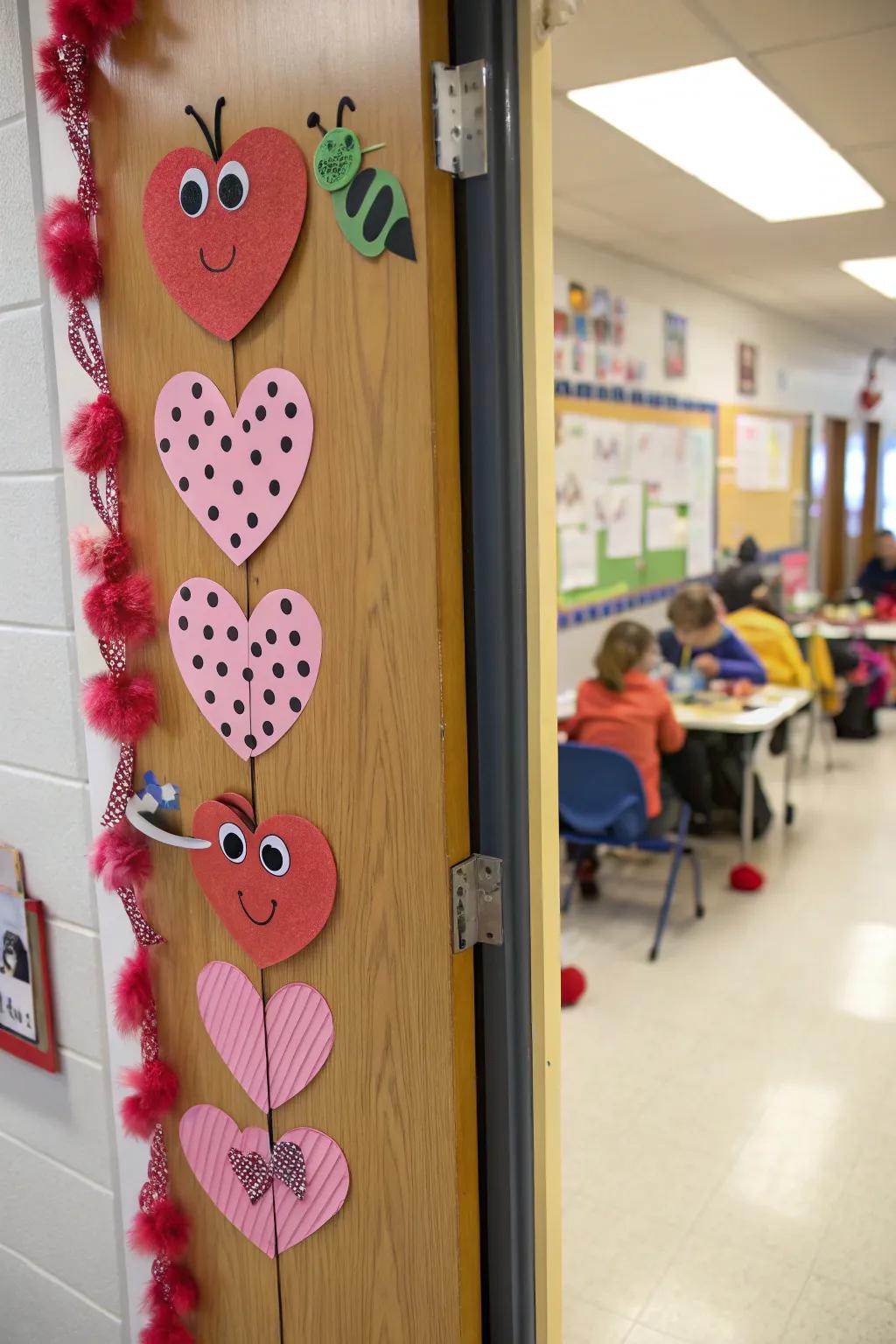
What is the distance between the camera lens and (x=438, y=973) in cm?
125

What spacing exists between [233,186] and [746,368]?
6288 mm

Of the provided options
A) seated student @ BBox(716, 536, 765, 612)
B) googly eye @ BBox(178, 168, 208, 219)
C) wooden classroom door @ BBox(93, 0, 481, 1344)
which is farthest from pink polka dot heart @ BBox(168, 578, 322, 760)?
seated student @ BBox(716, 536, 765, 612)

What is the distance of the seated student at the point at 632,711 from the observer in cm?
361

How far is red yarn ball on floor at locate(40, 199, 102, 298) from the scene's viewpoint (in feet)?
4.59

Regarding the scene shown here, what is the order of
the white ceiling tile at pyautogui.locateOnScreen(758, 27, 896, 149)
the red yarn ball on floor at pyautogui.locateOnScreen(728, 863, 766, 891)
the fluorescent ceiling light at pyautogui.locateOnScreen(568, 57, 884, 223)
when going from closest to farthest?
1. the white ceiling tile at pyautogui.locateOnScreen(758, 27, 896, 149)
2. the fluorescent ceiling light at pyautogui.locateOnScreen(568, 57, 884, 223)
3. the red yarn ball on floor at pyautogui.locateOnScreen(728, 863, 766, 891)

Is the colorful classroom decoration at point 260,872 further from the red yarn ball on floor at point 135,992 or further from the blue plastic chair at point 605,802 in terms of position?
the blue plastic chair at point 605,802

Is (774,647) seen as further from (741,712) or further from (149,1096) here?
(149,1096)

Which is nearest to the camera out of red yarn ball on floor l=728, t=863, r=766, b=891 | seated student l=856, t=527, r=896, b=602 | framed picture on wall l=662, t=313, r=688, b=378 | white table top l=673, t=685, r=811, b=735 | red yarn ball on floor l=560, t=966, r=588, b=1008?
red yarn ball on floor l=560, t=966, r=588, b=1008

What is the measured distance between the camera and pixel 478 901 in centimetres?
128

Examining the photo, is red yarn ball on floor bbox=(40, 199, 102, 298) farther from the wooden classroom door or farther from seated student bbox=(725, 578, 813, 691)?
seated student bbox=(725, 578, 813, 691)

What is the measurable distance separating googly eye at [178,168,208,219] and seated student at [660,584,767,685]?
3625 millimetres

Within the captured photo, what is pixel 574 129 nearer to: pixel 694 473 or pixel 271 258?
pixel 271 258

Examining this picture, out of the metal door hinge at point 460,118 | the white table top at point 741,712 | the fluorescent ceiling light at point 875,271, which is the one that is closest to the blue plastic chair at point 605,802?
the white table top at point 741,712

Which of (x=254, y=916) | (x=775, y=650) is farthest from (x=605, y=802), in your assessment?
(x=254, y=916)
